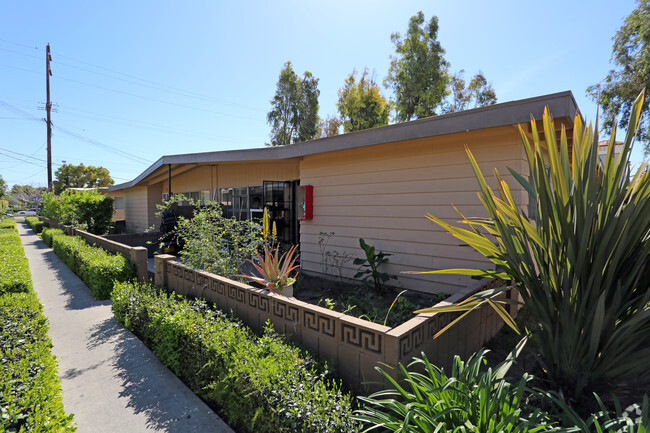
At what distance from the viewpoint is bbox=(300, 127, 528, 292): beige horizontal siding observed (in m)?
3.95

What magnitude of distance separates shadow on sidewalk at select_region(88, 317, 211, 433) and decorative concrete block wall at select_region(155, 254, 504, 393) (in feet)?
2.92

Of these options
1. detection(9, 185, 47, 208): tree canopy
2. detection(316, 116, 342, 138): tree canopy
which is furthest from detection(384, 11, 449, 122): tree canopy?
detection(9, 185, 47, 208): tree canopy

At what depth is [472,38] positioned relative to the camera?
9.98 m

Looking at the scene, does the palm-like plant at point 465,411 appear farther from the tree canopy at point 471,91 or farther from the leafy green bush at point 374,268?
the tree canopy at point 471,91

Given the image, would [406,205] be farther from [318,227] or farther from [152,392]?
[152,392]

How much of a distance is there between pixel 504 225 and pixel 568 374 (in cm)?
95

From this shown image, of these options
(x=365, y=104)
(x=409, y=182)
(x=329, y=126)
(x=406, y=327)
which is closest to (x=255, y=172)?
(x=409, y=182)

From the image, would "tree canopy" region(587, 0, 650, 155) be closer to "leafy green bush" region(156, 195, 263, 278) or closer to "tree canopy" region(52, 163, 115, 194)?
"leafy green bush" region(156, 195, 263, 278)

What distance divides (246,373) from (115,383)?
5.64 ft

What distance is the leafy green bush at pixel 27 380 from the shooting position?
1701mm

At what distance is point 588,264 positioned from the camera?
1.74 metres

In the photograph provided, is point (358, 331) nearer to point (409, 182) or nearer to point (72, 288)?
point (409, 182)

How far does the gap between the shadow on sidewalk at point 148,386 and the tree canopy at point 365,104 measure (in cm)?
1791

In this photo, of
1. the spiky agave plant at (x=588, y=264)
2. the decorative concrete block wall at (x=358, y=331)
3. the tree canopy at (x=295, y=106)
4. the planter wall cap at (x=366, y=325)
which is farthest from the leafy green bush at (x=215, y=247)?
the tree canopy at (x=295, y=106)
